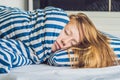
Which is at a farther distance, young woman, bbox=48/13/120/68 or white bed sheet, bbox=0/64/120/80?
young woman, bbox=48/13/120/68

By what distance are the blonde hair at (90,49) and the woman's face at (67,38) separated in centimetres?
3

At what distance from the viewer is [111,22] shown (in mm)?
2004

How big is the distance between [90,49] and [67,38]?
108mm

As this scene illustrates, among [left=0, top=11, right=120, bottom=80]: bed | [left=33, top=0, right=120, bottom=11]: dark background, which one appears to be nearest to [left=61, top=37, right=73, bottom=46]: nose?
[left=0, top=11, right=120, bottom=80]: bed

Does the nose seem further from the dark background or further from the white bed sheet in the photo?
the dark background

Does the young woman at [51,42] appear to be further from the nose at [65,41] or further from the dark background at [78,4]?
the dark background at [78,4]

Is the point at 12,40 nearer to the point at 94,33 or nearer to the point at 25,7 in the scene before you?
the point at 94,33

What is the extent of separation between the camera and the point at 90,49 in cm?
125

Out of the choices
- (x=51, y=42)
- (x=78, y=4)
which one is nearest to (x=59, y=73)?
(x=51, y=42)

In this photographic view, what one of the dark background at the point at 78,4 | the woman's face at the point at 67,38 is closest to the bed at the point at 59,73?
the woman's face at the point at 67,38

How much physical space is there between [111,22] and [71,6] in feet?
0.96

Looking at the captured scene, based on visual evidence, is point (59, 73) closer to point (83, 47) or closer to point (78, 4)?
point (83, 47)

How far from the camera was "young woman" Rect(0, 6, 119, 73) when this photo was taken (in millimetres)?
1207

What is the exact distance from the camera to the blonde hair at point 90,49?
121 cm
